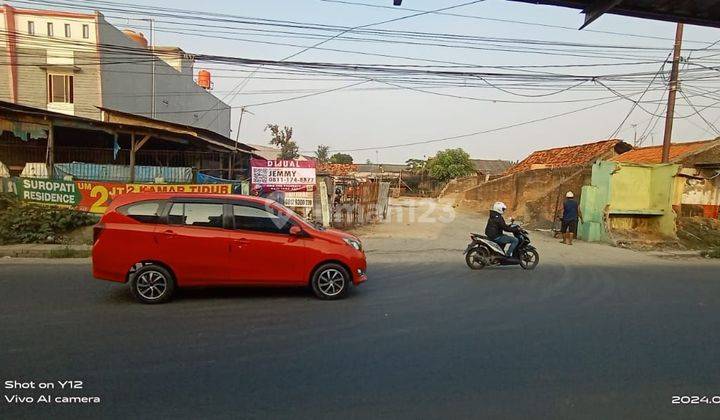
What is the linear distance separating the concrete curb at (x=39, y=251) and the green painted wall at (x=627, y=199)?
15.4m

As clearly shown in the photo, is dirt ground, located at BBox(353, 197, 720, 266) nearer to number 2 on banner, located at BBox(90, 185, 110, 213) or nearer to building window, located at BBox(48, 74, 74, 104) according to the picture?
number 2 on banner, located at BBox(90, 185, 110, 213)

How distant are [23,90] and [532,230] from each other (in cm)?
2400

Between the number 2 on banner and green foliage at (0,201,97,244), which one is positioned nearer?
green foliage at (0,201,97,244)

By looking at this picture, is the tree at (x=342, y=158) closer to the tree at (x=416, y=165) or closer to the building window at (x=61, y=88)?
the tree at (x=416, y=165)

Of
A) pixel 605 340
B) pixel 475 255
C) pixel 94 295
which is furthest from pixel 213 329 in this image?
pixel 475 255

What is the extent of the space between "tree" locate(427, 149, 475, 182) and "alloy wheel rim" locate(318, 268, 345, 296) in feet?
130

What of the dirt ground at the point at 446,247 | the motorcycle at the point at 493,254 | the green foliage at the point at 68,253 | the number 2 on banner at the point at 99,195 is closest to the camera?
the motorcycle at the point at 493,254

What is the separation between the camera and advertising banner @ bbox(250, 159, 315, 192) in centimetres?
1309

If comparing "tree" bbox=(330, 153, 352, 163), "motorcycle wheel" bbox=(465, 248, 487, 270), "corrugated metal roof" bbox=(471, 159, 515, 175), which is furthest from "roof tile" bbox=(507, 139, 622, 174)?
"tree" bbox=(330, 153, 352, 163)

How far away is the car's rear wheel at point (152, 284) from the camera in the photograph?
5.70 m

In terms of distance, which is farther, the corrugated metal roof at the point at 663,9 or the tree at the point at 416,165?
the tree at the point at 416,165

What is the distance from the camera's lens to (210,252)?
5805 millimetres

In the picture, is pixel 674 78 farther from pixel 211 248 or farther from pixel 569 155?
pixel 211 248

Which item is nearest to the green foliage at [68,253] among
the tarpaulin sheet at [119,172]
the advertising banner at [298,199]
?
the tarpaulin sheet at [119,172]
